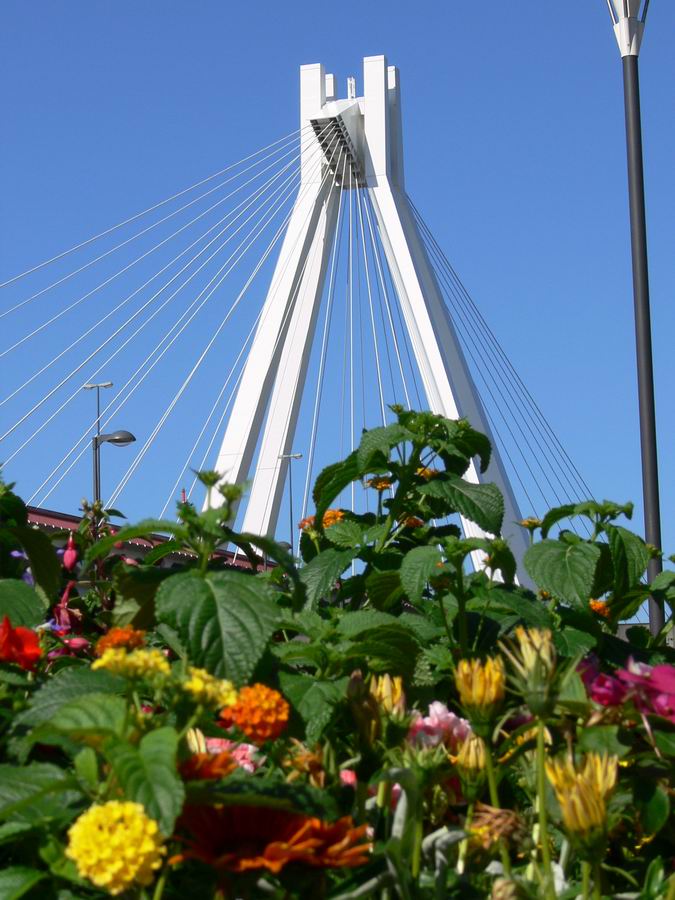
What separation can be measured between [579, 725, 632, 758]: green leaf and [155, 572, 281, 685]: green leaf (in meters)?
0.25

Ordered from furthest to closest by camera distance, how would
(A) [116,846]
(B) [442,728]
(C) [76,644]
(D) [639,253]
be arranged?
(D) [639,253] → (C) [76,644] → (B) [442,728] → (A) [116,846]

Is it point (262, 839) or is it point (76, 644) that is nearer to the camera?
point (262, 839)

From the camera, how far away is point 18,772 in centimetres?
91

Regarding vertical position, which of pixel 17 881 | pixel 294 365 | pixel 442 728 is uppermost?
pixel 294 365

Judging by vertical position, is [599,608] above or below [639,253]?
below

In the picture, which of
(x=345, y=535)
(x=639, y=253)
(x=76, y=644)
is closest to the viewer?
(x=76, y=644)

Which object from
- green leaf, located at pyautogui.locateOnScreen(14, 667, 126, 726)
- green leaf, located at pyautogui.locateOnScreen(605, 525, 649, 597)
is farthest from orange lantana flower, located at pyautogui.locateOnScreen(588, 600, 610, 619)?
green leaf, located at pyautogui.locateOnScreen(14, 667, 126, 726)

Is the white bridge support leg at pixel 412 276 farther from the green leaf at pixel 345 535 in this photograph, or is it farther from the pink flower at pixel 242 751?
the pink flower at pixel 242 751

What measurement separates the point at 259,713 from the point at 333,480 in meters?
0.90

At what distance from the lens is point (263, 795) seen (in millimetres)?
835

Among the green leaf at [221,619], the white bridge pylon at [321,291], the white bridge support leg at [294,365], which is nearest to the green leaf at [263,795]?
the green leaf at [221,619]

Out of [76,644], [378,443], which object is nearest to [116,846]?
[76,644]

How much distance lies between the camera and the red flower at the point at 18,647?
113 cm

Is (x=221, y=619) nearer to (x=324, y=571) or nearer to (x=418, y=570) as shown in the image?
(x=418, y=570)
